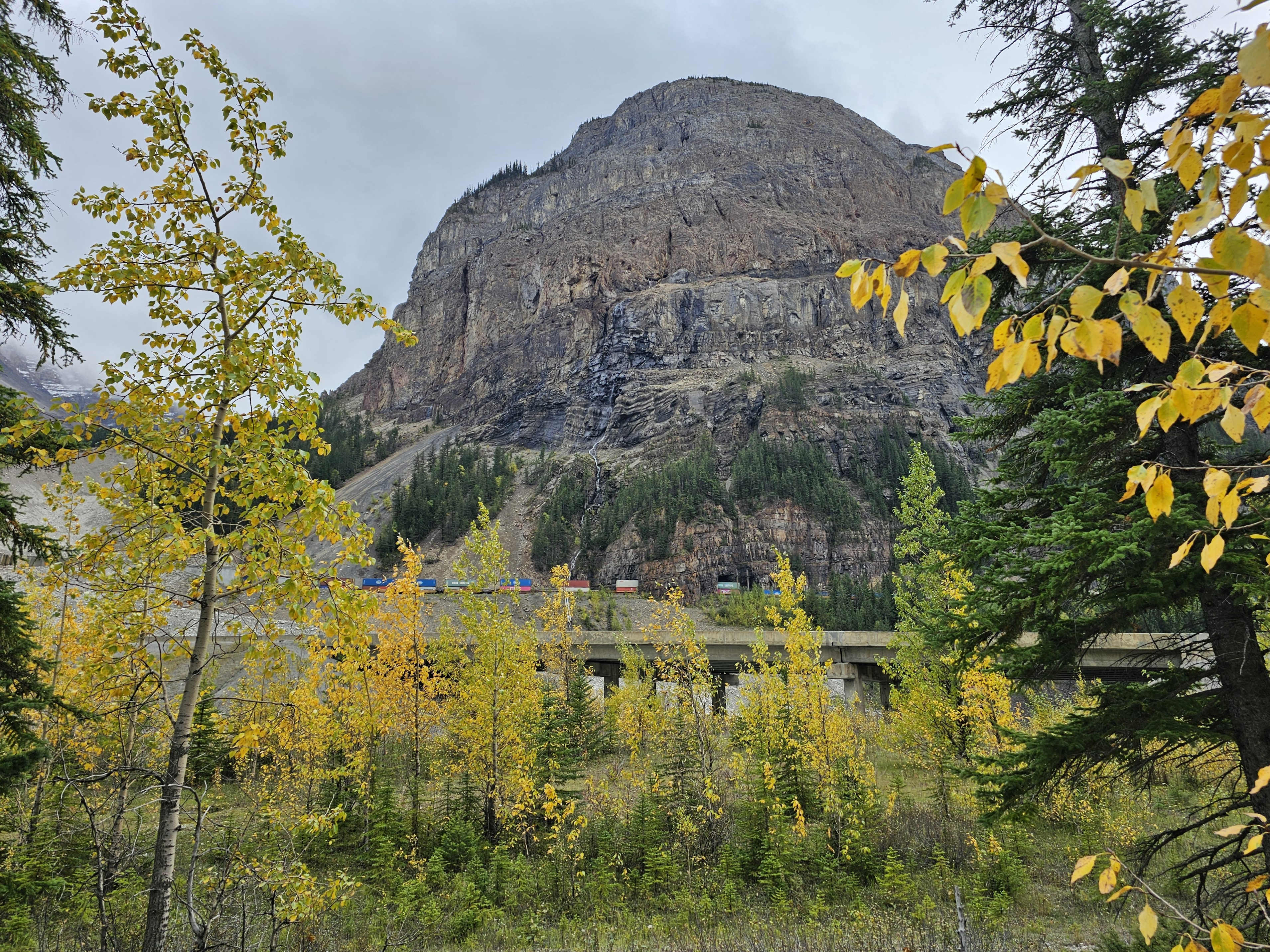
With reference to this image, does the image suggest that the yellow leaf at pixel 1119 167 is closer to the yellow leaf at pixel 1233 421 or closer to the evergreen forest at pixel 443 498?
the yellow leaf at pixel 1233 421

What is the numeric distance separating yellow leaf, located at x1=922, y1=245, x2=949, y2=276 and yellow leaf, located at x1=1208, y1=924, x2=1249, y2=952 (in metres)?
1.80

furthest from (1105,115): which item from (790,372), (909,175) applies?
A: (909,175)

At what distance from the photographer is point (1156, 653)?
5.34 m

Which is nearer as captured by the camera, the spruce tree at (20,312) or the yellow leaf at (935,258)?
the yellow leaf at (935,258)

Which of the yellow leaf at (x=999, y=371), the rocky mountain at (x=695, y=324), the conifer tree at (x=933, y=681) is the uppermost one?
the rocky mountain at (x=695, y=324)

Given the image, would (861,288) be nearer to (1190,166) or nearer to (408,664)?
(1190,166)

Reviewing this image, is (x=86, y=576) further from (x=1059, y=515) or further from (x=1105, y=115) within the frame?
(x=1105, y=115)

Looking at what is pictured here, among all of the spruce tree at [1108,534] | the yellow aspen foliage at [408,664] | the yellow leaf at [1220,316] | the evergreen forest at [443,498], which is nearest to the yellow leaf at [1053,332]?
the yellow leaf at [1220,316]

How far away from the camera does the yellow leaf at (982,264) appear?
1.34 m

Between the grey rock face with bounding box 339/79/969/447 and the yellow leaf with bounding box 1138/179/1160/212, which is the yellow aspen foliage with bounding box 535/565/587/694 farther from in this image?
the grey rock face with bounding box 339/79/969/447

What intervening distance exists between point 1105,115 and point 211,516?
9377 mm

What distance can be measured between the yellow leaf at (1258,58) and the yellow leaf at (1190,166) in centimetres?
17

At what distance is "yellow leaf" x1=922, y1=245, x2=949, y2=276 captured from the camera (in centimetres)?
137

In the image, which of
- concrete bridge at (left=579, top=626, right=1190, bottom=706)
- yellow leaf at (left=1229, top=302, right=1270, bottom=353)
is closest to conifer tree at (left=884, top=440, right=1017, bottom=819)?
yellow leaf at (left=1229, top=302, right=1270, bottom=353)
